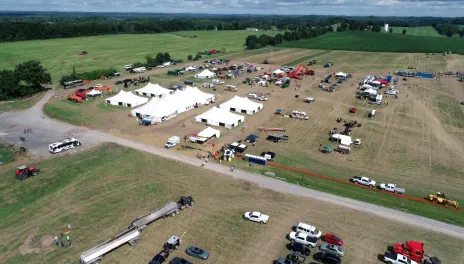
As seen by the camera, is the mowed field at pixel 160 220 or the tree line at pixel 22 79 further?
the tree line at pixel 22 79

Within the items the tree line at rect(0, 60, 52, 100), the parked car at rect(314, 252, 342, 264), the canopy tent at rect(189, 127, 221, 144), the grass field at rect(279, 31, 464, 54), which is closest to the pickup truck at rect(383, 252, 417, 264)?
the parked car at rect(314, 252, 342, 264)

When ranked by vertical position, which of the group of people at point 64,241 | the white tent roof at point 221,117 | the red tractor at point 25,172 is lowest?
the group of people at point 64,241

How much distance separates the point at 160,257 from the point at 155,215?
5303 mm

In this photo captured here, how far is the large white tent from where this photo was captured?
55562mm

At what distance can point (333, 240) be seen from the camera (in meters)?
26.8

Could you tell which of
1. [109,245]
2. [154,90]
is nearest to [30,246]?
[109,245]

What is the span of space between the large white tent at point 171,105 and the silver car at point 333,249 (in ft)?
120

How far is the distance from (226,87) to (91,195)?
4990 cm

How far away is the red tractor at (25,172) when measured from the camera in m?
36.1

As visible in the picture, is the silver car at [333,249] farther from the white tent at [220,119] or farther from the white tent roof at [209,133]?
the white tent at [220,119]

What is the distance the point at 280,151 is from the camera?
44.9 metres

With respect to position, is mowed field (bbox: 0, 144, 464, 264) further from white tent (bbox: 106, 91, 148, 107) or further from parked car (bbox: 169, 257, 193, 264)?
white tent (bbox: 106, 91, 148, 107)

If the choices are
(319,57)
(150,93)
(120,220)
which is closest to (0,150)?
(120,220)

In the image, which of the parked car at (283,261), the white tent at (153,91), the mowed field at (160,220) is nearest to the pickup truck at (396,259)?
the mowed field at (160,220)
